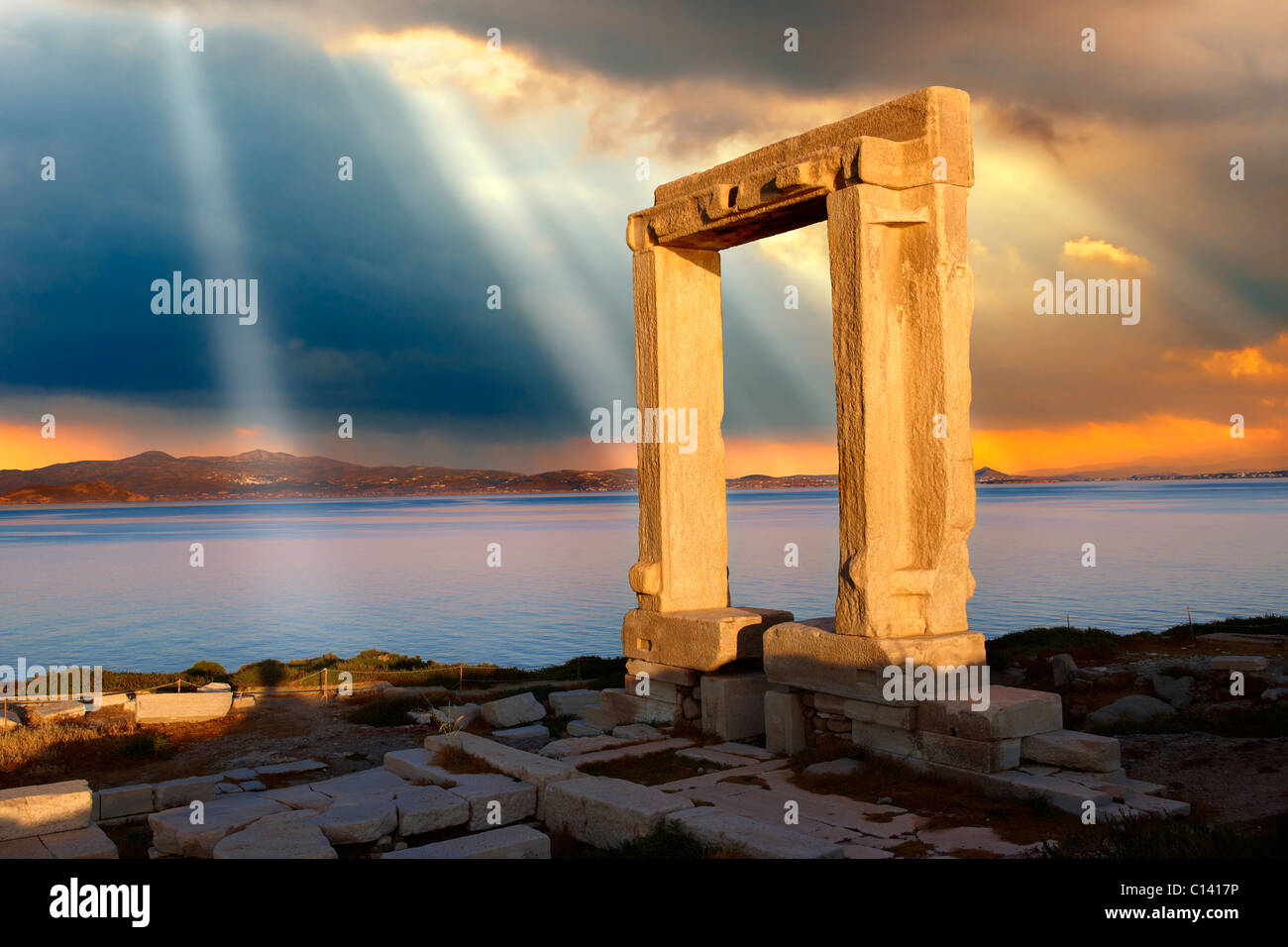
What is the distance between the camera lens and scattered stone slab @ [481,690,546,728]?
13234mm

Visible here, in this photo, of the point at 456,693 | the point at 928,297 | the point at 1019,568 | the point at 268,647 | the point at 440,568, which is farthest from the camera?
the point at 440,568

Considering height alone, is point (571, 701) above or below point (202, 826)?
below

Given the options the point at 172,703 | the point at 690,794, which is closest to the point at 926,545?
the point at 690,794

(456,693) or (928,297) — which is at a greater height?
(928,297)

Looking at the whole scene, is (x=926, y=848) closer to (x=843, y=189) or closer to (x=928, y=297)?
(x=928, y=297)

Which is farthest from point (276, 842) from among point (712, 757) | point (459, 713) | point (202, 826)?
point (459, 713)

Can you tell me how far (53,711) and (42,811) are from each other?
25.9 ft

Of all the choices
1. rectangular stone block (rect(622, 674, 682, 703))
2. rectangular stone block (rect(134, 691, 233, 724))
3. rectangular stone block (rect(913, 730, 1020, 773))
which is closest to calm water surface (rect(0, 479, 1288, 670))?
rectangular stone block (rect(134, 691, 233, 724))

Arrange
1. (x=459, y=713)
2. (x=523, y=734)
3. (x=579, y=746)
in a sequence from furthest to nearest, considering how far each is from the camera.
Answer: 1. (x=459, y=713)
2. (x=523, y=734)
3. (x=579, y=746)

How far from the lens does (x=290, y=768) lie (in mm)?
11516

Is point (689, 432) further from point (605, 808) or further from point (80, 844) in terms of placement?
point (80, 844)

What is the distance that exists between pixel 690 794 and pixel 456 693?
9.11 m

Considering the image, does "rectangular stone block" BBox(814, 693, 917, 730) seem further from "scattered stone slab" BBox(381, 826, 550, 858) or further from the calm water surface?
the calm water surface

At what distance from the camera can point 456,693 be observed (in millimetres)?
16344
